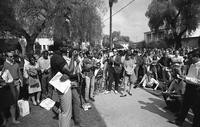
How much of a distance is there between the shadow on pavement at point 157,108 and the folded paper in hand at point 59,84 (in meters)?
2.87

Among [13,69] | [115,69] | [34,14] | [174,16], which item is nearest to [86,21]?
[34,14]

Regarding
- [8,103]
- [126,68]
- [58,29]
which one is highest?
[58,29]

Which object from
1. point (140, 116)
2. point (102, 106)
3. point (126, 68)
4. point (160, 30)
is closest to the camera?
point (140, 116)

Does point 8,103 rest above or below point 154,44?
below

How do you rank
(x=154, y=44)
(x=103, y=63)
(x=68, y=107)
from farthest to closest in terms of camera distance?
(x=154, y=44) → (x=103, y=63) → (x=68, y=107)

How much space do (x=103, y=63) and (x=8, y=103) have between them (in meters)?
4.85

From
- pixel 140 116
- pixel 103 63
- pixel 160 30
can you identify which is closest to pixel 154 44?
pixel 160 30

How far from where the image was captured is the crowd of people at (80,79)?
140 inches

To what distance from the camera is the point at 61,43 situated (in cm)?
355

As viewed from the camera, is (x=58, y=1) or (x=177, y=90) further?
(x=58, y=1)

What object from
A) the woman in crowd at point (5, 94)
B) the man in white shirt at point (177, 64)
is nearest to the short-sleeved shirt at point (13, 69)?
the woman in crowd at point (5, 94)

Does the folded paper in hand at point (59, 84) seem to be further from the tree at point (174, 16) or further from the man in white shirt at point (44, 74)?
the tree at point (174, 16)

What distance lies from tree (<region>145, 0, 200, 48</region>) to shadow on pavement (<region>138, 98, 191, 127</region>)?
24.3 m

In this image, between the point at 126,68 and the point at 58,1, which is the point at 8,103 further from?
the point at 58,1
